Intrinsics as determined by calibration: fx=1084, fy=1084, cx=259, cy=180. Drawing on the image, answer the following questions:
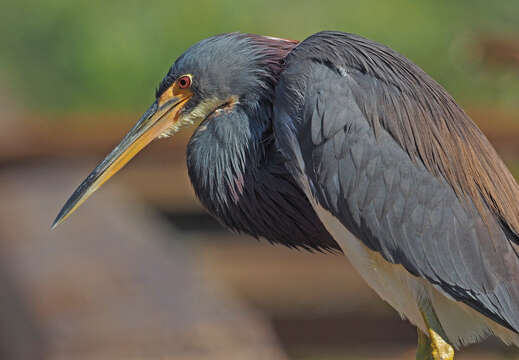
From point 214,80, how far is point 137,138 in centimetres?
40

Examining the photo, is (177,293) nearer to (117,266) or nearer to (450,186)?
(117,266)

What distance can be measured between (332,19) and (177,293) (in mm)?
7441

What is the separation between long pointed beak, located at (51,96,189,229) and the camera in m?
3.78

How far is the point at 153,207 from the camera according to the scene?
29.3 feet

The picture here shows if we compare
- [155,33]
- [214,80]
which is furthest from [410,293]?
[155,33]

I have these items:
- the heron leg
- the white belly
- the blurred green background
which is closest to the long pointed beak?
the white belly

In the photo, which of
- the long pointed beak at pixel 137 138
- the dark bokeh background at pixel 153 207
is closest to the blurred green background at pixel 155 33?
the dark bokeh background at pixel 153 207

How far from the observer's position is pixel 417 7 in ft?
45.2

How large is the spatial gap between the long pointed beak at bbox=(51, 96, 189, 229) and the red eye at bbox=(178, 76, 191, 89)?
0.05m

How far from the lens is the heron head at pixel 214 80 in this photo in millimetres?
3672

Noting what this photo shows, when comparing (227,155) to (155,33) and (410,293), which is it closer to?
(410,293)

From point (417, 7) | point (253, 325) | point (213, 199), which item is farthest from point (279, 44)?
point (417, 7)

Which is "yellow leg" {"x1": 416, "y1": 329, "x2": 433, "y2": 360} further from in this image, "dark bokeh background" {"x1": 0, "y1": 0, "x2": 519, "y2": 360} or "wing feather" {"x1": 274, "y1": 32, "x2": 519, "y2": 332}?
"dark bokeh background" {"x1": 0, "y1": 0, "x2": 519, "y2": 360}

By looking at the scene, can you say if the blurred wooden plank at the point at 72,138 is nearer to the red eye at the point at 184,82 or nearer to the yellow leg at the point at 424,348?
the red eye at the point at 184,82
